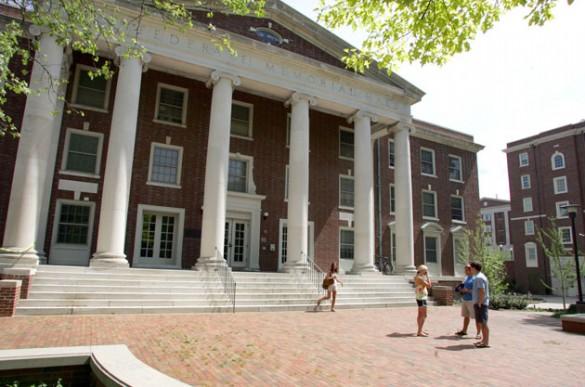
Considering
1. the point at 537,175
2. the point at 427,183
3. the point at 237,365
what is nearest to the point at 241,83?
the point at 237,365

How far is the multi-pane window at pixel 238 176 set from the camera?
20906 millimetres

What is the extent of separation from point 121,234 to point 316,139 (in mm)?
12774

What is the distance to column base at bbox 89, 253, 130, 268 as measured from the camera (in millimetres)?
13414

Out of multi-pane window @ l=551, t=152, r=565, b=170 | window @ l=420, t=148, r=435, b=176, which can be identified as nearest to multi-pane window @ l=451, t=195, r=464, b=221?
window @ l=420, t=148, r=435, b=176

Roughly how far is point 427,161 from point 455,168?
9.53 ft

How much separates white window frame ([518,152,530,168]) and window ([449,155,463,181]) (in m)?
22.2

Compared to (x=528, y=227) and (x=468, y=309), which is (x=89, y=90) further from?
(x=528, y=227)

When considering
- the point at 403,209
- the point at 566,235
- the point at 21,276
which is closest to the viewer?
the point at 21,276

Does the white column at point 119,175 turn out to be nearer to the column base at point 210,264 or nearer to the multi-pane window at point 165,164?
the column base at point 210,264

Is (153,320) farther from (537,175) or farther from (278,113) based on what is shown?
(537,175)

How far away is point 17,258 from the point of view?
12219 millimetres

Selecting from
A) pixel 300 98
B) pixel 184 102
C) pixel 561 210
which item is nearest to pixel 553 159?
pixel 561 210

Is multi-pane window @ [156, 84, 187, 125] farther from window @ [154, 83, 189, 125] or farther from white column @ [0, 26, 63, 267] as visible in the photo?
white column @ [0, 26, 63, 267]

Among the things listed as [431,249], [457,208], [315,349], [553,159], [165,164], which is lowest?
[315,349]
